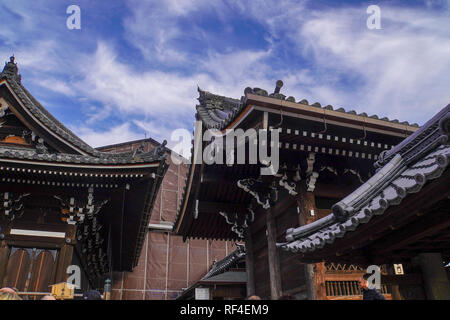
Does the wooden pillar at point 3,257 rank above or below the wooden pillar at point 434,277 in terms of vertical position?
above

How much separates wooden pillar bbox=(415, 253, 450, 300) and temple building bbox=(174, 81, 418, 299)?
50cm

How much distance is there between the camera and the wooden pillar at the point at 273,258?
7.74 metres

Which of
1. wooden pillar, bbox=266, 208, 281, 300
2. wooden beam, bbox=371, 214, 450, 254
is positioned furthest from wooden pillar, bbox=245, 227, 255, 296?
wooden beam, bbox=371, 214, 450, 254

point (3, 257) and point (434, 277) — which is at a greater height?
point (3, 257)

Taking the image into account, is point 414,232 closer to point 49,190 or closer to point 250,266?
point 250,266

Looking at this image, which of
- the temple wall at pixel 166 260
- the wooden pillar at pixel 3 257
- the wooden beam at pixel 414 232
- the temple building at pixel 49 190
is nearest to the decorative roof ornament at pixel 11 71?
the temple building at pixel 49 190

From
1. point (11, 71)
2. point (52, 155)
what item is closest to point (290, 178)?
point (52, 155)

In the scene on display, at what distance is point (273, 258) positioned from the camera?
798 centimetres

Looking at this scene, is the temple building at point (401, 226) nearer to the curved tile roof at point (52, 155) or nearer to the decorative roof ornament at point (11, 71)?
the curved tile roof at point (52, 155)

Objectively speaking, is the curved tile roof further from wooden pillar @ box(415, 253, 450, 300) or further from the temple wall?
the temple wall

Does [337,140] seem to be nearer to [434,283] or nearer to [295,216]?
[295,216]

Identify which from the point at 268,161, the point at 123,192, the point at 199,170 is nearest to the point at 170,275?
the point at 123,192

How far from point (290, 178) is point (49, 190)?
682cm
